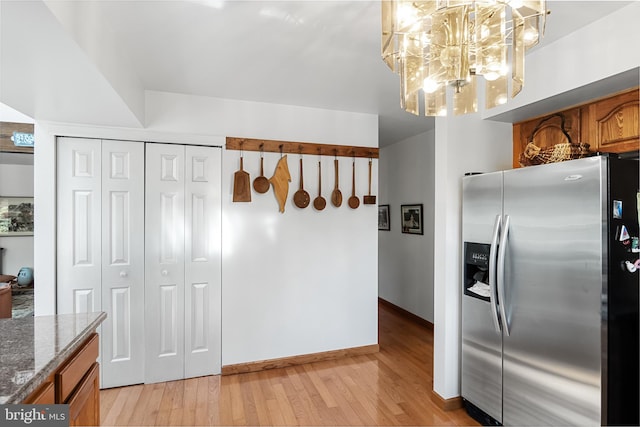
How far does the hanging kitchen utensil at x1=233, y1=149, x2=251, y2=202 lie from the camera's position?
301 centimetres

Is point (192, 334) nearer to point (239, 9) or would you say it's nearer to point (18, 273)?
point (239, 9)

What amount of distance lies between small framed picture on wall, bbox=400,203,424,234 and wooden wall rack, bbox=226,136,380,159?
4.20ft

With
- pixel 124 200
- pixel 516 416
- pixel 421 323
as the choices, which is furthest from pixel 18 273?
pixel 516 416

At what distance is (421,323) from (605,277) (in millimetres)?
2949

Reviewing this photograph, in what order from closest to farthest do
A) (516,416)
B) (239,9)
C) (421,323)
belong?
(239,9)
(516,416)
(421,323)

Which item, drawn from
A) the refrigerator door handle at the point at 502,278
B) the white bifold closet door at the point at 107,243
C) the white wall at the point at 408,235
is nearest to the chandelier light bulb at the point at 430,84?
the refrigerator door handle at the point at 502,278

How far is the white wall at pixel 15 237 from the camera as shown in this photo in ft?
18.7

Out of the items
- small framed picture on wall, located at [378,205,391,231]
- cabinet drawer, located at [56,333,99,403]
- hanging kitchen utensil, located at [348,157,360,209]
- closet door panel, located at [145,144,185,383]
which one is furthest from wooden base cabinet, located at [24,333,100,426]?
small framed picture on wall, located at [378,205,391,231]

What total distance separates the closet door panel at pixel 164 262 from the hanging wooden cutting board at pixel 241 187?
0.45 metres

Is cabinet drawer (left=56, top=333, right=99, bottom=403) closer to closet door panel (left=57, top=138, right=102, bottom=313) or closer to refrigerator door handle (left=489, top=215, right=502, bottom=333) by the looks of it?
closet door panel (left=57, top=138, right=102, bottom=313)

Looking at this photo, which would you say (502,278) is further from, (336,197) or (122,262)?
(122,262)

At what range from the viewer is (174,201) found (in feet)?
9.48

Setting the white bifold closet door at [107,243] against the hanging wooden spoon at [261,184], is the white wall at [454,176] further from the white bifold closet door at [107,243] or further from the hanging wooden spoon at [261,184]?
the white bifold closet door at [107,243]

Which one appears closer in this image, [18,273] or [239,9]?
[239,9]
